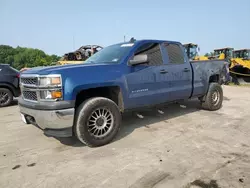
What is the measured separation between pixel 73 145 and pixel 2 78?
540cm

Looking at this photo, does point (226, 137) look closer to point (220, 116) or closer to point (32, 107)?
point (220, 116)

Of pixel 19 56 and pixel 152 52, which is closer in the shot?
pixel 152 52

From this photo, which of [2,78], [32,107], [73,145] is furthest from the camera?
[2,78]

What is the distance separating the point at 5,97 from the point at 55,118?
18.3ft

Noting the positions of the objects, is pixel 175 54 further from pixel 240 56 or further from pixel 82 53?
pixel 240 56

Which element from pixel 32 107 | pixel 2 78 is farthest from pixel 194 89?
pixel 2 78

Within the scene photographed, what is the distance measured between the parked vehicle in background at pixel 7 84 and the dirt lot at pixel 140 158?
3.14 meters

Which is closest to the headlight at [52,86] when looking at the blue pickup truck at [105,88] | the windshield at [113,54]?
the blue pickup truck at [105,88]

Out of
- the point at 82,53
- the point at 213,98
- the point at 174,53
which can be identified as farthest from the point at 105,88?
the point at 82,53

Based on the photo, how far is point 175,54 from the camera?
500 cm

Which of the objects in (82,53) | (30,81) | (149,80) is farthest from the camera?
(82,53)

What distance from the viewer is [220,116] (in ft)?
17.7

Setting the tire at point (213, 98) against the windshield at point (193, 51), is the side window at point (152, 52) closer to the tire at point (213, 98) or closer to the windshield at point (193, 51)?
the tire at point (213, 98)

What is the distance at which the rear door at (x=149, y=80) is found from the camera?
398 cm
